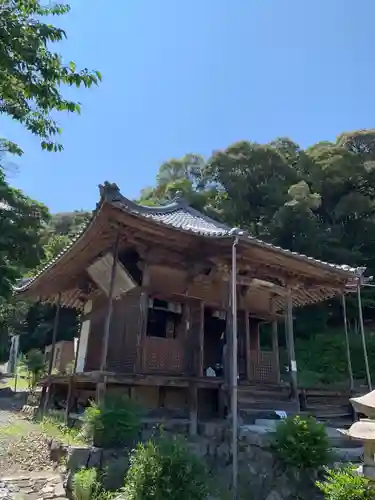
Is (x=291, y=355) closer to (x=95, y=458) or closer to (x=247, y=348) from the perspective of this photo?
(x=247, y=348)

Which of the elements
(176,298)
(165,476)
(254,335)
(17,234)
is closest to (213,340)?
(254,335)

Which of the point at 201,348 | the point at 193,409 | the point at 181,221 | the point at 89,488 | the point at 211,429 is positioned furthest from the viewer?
the point at 181,221

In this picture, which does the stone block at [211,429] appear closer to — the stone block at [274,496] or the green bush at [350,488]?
the stone block at [274,496]

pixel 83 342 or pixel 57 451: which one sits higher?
pixel 83 342

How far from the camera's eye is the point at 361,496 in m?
4.18

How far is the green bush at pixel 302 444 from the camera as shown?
614 centimetres

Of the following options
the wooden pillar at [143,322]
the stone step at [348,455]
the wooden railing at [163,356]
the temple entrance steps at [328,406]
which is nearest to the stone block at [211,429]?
the wooden railing at [163,356]

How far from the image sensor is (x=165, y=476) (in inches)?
198

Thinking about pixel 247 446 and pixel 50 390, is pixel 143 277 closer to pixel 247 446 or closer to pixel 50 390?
pixel 247 446

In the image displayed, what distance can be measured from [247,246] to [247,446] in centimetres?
364

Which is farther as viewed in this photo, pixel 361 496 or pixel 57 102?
pixel 57 102

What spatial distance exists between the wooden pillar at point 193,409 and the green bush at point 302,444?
79.7 inches

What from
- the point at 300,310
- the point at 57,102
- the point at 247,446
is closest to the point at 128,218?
the point at 57,102

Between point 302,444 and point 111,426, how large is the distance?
2.91 metres
